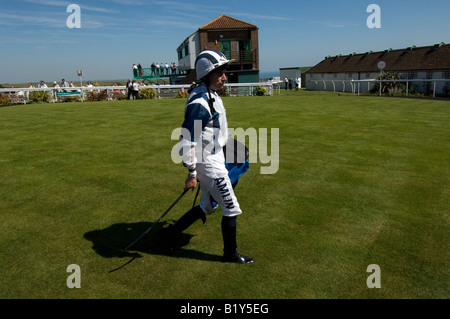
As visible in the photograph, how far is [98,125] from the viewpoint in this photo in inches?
501

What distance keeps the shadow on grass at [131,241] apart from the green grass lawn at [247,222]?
24mm

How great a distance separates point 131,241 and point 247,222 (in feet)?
5.17

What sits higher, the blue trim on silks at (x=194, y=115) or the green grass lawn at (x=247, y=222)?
the blue trim on silks at (x=194, y=115)

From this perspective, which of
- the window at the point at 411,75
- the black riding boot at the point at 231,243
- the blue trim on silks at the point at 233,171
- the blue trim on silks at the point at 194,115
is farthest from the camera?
the window at the point at 411,75

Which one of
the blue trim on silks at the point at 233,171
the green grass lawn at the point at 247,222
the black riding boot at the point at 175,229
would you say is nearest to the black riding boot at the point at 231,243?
the green grass lawn at the point at 247,222
